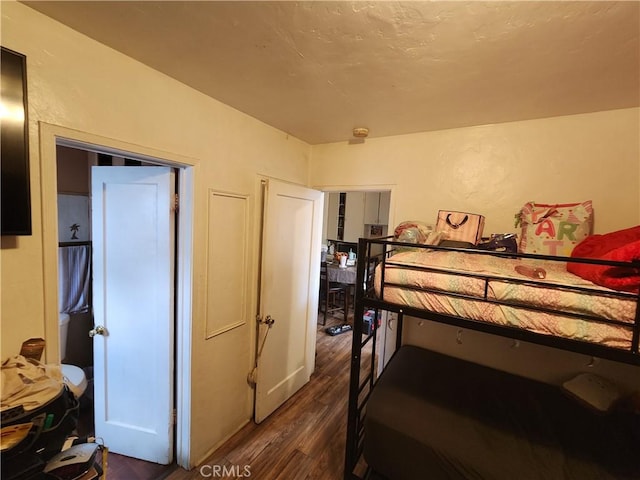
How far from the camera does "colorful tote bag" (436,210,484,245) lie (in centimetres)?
182

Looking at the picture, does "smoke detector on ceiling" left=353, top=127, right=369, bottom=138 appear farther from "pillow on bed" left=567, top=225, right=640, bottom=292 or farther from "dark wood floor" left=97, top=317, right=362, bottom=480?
"dark wood floor" left=97, top=317, right=362, bottom=480

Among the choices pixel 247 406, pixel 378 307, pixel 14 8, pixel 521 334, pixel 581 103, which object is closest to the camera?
pixel 14 8

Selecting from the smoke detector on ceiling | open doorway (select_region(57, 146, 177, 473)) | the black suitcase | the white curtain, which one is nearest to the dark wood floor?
open doorway (select_region(57, 146, 177, 473))

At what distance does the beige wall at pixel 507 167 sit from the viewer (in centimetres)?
159

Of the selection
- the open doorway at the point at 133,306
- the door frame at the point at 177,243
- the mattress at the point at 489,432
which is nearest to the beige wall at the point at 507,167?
the mattress at the point at 489,432

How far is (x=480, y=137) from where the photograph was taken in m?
1.94

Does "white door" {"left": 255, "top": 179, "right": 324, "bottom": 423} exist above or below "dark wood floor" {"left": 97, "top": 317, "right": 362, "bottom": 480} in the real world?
above

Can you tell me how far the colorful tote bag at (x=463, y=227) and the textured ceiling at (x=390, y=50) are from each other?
2.19ft

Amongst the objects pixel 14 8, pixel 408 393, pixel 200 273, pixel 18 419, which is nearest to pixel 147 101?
pixel 14 8

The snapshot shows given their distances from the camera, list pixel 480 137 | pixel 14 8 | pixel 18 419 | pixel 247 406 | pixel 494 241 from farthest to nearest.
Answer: pixel 247 406
pixel 480 137
pixel 494 241
pixel 14 8
pixel 18 419

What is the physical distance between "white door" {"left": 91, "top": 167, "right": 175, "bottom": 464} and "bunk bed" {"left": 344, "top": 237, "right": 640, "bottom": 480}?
123 centimetres

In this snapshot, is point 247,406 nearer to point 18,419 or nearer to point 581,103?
point 18,419

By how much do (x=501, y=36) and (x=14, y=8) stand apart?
178 centimetres

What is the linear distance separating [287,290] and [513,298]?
1698 mm
